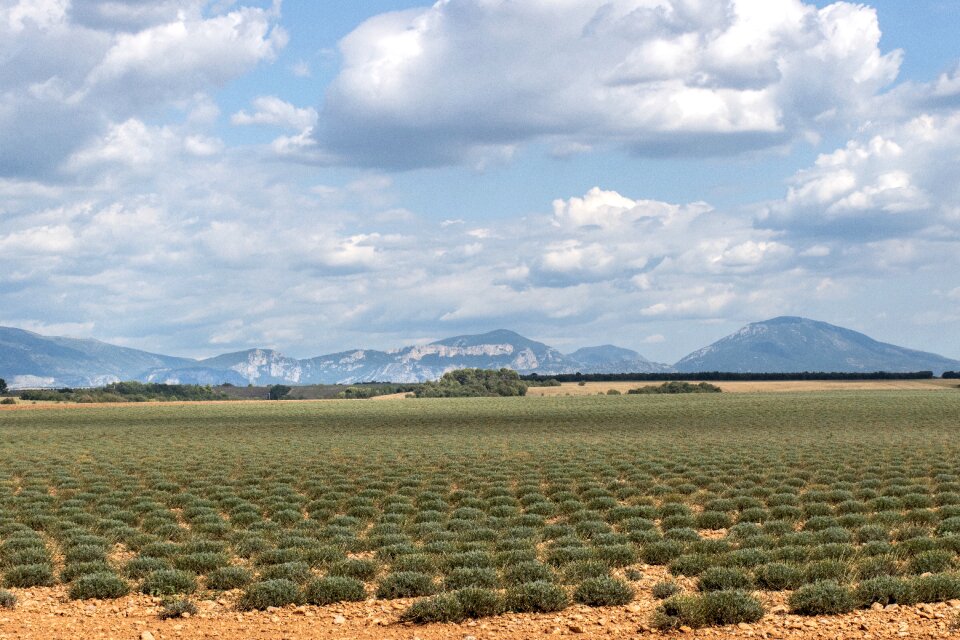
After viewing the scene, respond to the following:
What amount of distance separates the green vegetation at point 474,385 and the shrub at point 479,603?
15719 cm

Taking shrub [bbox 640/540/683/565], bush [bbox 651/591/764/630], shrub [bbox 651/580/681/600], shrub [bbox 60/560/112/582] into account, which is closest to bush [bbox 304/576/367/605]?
shrub [bbox 60/560/112/582]

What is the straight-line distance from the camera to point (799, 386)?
173 m

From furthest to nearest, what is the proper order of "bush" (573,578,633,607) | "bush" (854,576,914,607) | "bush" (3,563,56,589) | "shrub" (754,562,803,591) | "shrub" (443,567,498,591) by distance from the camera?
1. "bush" (3,563,56,589)
2. "shrub" (443,567,498,591)
3. "shrub" (754,562,803,591)
4. "bush" (573,578,633,607)
5. "bush" (854,576,914,607)

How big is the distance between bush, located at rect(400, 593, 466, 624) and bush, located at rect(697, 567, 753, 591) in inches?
160

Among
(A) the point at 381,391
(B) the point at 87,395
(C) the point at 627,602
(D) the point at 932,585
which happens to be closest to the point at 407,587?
(C) the point at 627,602

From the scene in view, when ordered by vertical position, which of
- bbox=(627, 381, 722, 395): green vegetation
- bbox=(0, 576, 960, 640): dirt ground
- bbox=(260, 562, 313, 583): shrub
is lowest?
bbox=(0, 576, 960, 640): dirt ground

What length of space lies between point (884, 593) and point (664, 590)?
Result: 317 cm

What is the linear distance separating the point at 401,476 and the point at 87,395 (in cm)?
13252

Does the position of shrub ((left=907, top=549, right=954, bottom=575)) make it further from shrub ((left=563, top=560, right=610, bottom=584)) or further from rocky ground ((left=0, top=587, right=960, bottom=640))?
shrub ((left=563, top=560, right=610, bottom=584))

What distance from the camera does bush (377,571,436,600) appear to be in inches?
566

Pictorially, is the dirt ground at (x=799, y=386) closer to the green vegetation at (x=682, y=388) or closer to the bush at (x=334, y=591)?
the green vegetation at (x=682, y=388)

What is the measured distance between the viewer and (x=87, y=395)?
148500 millimetres

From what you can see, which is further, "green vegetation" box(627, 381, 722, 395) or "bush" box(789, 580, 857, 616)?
"green vegetation" box(627, 381, 722, 395)

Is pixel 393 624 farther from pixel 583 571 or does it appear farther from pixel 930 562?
pixel 930 562
